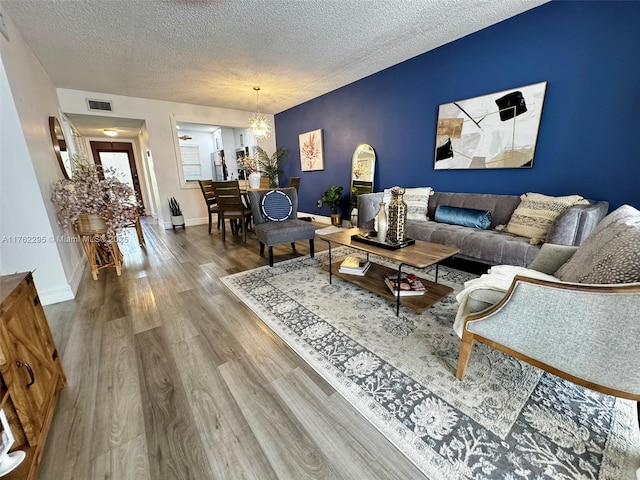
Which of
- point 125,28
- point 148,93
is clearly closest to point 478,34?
point 125,28

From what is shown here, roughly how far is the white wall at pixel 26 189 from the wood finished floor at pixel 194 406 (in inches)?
15.3

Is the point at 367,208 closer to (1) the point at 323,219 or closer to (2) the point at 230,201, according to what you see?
(1) the point at 323,219

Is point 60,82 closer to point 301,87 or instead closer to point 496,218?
point 301,87

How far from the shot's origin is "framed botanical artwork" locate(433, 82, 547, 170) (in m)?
2.71

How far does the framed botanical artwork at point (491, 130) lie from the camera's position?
2.71 metres

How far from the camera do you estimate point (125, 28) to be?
8.81 feet

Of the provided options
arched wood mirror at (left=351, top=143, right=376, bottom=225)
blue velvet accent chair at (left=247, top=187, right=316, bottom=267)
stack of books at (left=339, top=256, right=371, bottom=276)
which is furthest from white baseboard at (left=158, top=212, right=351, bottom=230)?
stack of books at (left=339, top=256, right=371, bottom=276)

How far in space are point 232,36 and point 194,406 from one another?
3.53 m

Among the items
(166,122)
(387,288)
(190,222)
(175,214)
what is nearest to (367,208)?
(387,288)

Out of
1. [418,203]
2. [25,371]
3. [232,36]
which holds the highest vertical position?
[232,36]

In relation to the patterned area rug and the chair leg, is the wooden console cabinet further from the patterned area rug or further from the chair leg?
the chair leg

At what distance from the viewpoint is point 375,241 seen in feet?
7.36

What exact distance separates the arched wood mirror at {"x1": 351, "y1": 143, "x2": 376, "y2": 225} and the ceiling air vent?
15.1 ft

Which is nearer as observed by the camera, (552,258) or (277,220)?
(552,258)
